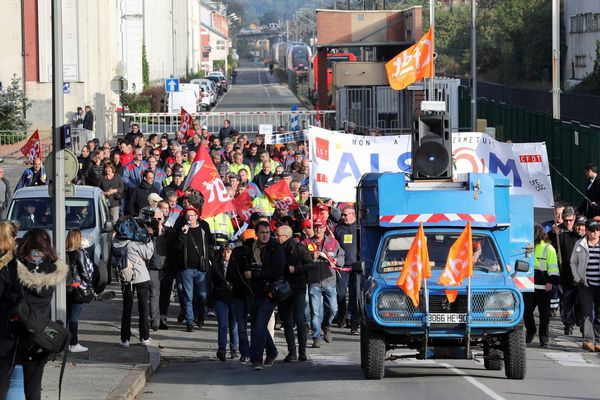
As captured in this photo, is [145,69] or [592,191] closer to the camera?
[592,191]

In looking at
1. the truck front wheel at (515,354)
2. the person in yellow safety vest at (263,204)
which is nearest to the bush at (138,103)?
the person in yellow safety vest at (263,204)

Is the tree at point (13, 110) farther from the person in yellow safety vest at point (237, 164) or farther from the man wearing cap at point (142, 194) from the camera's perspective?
the man wearing cap at point (142, 194)

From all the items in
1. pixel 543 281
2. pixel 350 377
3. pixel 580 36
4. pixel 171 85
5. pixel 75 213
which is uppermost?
pixel 580 36

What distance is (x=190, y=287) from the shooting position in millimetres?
19344

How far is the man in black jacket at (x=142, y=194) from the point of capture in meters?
Result: 25.0

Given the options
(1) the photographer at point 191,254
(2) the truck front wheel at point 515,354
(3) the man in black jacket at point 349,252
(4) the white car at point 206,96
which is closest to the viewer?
(2) the truck front wheel at point 515,354

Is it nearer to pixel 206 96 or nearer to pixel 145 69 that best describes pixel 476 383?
pixel 206 96

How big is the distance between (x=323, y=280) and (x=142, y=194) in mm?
7360

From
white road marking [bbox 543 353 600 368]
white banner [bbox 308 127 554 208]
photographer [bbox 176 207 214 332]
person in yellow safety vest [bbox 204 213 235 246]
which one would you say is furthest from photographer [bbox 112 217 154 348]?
white road marking [bbox 543 353 600 368]

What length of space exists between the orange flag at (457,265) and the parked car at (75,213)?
8330mm

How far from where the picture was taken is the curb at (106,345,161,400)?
44.6 ft

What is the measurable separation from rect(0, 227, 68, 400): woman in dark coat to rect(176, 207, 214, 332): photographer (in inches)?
343

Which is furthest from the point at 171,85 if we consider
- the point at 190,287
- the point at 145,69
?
the point at 190,287

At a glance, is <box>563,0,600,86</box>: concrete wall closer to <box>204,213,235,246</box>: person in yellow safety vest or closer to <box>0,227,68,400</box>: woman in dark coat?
<box>204,213,235,246</box>: person in yellow safety vest
